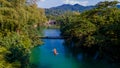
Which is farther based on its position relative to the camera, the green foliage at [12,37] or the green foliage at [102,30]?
the green foliage at [102,30]

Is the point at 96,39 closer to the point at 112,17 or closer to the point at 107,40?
the point at 107,40

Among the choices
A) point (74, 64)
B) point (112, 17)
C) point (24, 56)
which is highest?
point (112, 17)

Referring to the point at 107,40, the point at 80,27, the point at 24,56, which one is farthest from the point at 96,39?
the point at 24,56

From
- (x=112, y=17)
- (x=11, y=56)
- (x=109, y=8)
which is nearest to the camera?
(x=11, y=56)

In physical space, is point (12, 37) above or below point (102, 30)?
below

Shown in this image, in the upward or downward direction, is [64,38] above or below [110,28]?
below

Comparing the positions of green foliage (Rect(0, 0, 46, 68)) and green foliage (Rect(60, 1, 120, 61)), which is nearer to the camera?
green foliage (Rect(0, 0, 46, 68))

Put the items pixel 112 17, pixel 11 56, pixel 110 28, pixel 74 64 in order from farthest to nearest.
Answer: pixel 112 17
pixel 110 28
pixel 74 64
pixel 11 56

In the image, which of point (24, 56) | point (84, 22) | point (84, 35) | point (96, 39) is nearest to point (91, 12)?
point (84, 22)

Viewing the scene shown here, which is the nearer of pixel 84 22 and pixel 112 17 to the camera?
pixel 112 17

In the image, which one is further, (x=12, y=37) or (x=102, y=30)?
(x=102, y=30)
